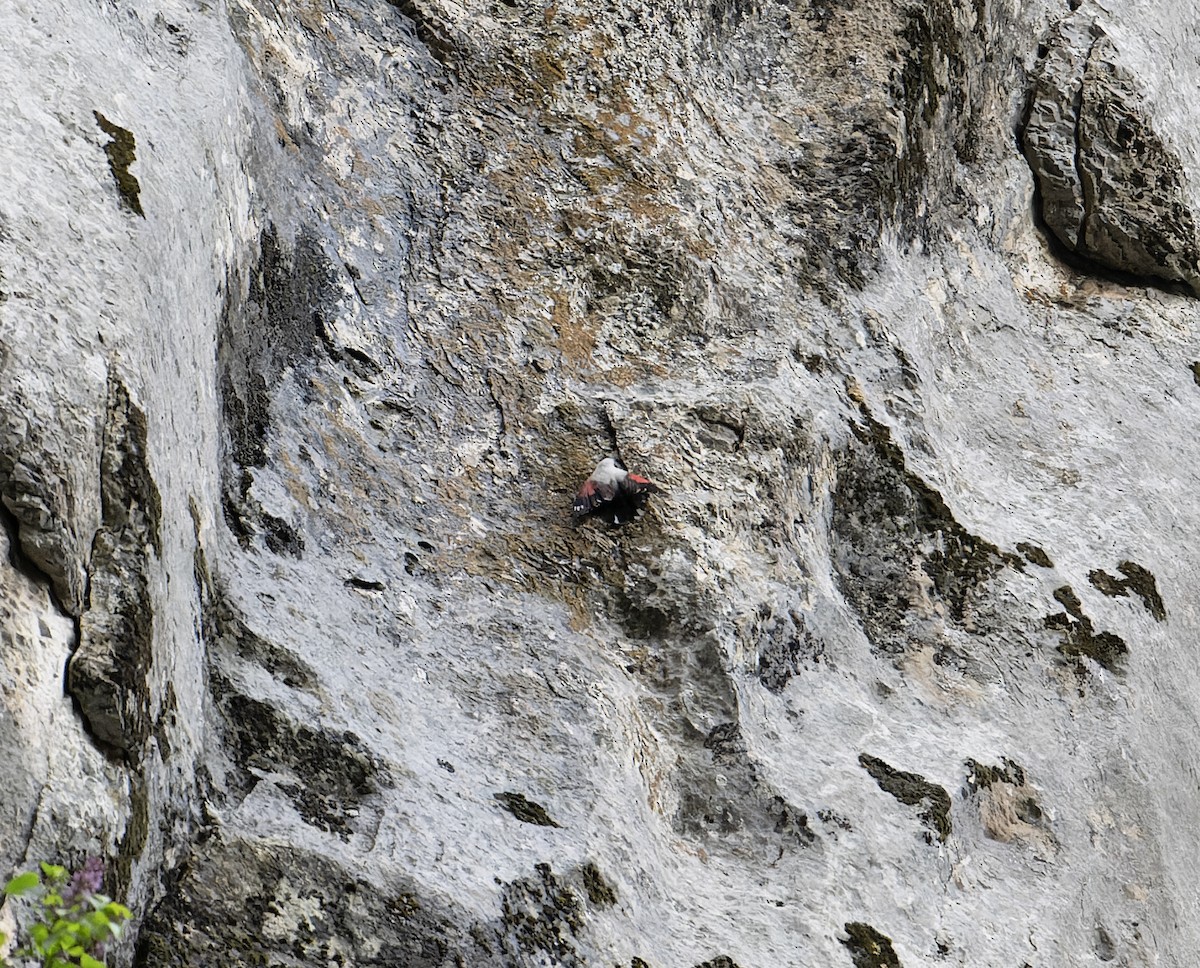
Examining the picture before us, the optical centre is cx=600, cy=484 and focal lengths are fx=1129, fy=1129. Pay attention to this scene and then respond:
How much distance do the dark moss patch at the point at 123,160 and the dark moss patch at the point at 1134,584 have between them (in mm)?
13060

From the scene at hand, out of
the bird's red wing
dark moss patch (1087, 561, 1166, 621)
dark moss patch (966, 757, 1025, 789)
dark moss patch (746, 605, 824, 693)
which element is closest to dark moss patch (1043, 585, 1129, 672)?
dark moss patch (1087, 561, 1166, 621)

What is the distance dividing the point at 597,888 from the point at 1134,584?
9.96 metres

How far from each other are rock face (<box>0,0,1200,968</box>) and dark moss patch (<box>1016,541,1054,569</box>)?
12cm

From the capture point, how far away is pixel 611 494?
41.5 ft

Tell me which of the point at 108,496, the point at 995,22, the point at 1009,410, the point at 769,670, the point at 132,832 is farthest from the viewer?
the point at 995,22

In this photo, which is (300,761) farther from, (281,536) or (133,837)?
(281,536)

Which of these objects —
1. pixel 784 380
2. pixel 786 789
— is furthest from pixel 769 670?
pixel 784 380

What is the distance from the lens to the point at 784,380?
14641mm

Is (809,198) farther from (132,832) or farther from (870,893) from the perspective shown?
(132,832)

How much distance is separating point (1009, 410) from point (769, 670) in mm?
7067

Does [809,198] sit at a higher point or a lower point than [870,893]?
higher

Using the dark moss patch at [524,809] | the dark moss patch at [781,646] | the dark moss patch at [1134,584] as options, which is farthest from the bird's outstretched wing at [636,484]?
the dark moss patch at [1134,584]

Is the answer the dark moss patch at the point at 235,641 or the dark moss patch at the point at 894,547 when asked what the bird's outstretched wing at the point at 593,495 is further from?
the dark moss patch at the point at 235,641

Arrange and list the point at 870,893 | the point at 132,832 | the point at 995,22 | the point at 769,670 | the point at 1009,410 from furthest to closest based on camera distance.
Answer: the point at 995,22
the point at 1009,410
the point at 769,670
the point at 870,893
the point at 132,832
